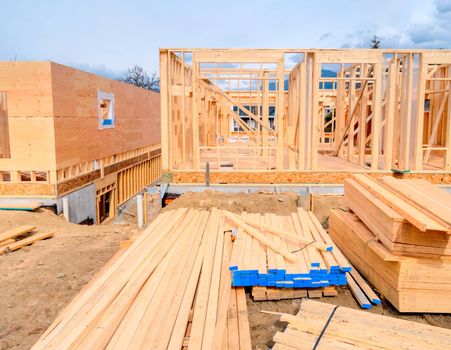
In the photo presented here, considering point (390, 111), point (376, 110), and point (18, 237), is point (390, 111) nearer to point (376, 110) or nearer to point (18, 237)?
point (376, 110)

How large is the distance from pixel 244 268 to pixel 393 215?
192 centimetres

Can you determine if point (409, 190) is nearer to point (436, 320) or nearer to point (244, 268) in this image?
point (436, 320)

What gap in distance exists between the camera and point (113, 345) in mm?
3627

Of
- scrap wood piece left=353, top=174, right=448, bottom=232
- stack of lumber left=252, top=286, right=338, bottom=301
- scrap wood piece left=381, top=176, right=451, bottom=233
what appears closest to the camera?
scrap wood piece left=353, top=174, right=448, bottom=232

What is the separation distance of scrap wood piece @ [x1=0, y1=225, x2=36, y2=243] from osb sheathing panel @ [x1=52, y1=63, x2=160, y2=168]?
2404 millimetres

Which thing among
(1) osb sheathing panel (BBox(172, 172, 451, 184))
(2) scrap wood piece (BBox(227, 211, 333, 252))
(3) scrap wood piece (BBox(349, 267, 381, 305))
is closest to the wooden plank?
(2) scrap wood piece (BBox(227, 211, 333, 252))

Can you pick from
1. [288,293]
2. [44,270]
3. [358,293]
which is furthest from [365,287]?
[44,270]

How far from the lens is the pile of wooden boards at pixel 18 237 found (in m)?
8.12

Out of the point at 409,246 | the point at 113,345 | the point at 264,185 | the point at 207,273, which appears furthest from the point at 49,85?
the point at 409,246

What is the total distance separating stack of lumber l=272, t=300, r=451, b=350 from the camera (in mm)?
3711

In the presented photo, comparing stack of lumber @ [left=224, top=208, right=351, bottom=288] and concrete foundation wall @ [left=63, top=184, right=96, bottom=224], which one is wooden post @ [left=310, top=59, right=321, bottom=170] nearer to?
stack of lumber @ [left=224, top=208, right=351, bottom=288]

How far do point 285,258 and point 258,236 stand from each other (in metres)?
0.78

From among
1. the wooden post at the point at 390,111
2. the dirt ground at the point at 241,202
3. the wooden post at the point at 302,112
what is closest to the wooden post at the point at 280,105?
the wooden post at the point at 302,112

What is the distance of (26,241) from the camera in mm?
8500
